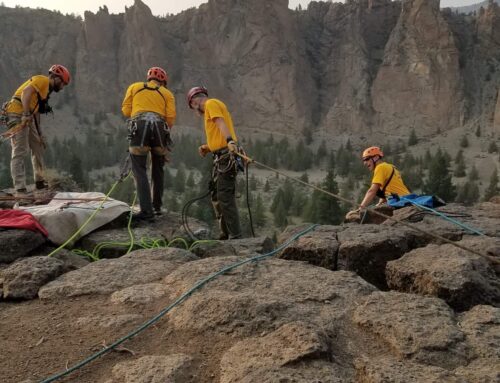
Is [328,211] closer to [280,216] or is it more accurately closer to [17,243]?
[280,216]

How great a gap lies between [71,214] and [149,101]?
175cm

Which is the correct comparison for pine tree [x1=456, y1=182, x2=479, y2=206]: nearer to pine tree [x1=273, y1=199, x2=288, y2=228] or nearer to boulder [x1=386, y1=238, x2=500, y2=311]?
pine tree [x1=273, y1=199, x2=288, y2=228]

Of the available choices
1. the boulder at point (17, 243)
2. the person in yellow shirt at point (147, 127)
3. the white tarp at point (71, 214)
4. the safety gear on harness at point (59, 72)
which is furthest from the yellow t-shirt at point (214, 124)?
the safety gear on harness at point (59, 72)

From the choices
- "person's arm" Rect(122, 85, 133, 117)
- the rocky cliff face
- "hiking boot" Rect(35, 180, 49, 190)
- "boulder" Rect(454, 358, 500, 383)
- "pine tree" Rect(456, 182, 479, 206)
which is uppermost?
the rocky cliff face

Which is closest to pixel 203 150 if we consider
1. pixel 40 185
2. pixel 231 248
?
pixel 231 248

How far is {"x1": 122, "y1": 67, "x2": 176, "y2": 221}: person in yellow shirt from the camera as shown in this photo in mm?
5922

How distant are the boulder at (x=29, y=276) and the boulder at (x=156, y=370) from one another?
4.68ft

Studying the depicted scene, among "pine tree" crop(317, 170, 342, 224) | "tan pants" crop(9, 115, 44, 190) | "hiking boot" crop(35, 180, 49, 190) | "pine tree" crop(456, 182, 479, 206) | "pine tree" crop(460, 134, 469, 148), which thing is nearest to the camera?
"tan pants" crop(9, 115, 44, 190)

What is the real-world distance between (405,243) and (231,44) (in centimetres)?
5284

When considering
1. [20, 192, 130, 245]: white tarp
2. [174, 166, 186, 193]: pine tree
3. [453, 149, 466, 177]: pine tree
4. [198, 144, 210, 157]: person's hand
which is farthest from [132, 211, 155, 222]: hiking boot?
[453, 149, 466, 177]: pine tree

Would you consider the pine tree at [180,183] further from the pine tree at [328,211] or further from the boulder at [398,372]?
the boulder at [398,372]

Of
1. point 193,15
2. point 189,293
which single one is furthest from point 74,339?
point 193,15

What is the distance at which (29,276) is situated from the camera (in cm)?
363

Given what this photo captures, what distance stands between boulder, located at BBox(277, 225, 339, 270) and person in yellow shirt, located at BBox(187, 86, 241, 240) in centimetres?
149
